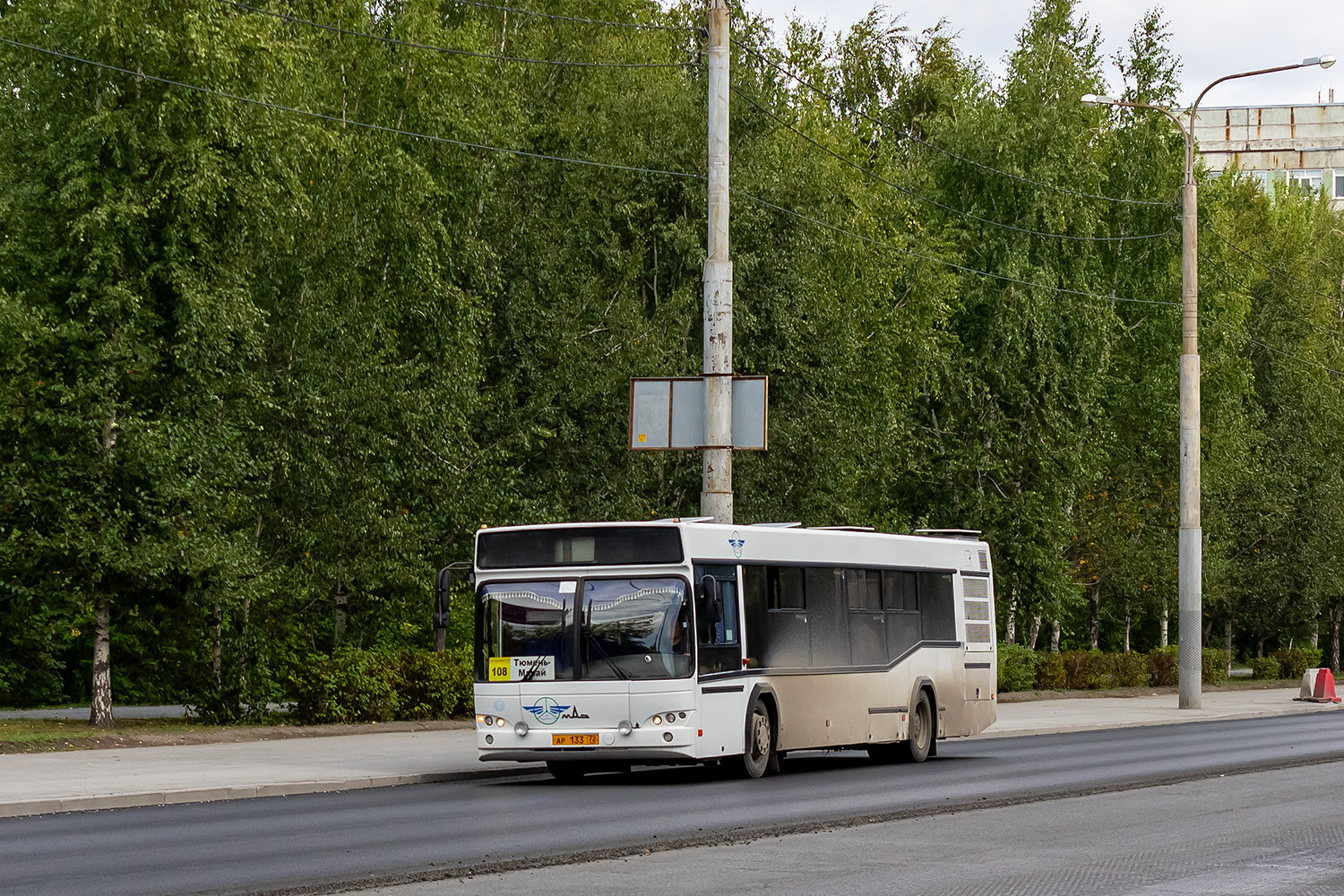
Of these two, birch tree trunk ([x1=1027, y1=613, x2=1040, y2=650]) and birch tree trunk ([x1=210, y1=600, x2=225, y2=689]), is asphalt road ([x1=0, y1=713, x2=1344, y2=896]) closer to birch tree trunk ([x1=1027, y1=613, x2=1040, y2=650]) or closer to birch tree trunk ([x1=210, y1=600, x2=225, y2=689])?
birch tree trunk ([x1=210, y1=600, x2=225, y2=689])

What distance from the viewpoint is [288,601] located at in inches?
1215

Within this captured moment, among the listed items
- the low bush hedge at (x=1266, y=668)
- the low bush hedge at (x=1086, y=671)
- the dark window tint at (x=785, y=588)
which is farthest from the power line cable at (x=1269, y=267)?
the dark window tint at (x=785, y=588)

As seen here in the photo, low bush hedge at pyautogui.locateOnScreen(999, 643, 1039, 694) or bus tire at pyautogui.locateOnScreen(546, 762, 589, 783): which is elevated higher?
bus tire at pyautogui.locateOnScreen(546, 762, 589, 783)

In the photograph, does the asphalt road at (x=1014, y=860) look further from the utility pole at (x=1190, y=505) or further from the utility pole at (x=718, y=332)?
the utility pole at (x=1190, y=505)

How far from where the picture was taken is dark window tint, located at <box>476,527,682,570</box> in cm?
2048

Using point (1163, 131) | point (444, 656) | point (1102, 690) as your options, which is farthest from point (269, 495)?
point (1163, 131)

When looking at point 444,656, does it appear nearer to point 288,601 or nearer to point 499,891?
point 288,601

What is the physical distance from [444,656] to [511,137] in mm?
11421

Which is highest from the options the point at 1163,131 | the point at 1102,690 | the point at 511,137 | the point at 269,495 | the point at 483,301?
the point at 1163,131

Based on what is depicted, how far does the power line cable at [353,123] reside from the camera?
26.7m

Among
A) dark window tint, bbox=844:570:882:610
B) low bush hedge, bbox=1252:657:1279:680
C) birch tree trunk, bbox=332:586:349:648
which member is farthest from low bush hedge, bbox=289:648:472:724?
low bush hedge, bbox=1252:657:1279:680

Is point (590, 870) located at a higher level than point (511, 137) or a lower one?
lower

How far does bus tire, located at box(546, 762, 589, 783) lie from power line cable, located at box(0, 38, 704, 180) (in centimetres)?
1110

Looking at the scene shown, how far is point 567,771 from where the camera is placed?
21.6 meters
